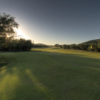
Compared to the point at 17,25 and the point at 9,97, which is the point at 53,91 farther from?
the point at 17,25

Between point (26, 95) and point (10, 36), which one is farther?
point (10, 36)

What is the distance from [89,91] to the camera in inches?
76.6

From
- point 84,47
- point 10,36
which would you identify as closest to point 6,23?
point 10,36

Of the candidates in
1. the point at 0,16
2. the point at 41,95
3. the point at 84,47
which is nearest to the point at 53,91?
the point at 41,95

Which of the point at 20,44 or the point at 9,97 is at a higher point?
the point at 20,44

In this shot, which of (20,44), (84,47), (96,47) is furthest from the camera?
(20,44)

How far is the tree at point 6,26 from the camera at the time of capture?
338 inches

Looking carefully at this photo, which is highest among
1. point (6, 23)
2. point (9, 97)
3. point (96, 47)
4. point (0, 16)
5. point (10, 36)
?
point (0, 16)

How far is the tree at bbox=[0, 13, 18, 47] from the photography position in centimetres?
858

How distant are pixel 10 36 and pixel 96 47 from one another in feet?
73.8

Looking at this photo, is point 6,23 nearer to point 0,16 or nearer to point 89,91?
point 0,16

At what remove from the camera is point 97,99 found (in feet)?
5.39

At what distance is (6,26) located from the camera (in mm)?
9078

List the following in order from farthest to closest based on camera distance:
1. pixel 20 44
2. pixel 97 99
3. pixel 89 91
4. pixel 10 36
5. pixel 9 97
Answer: pixel 20 44
pixel 10 36
pixel 89 91
pixel 9 97
pixel 97 99
